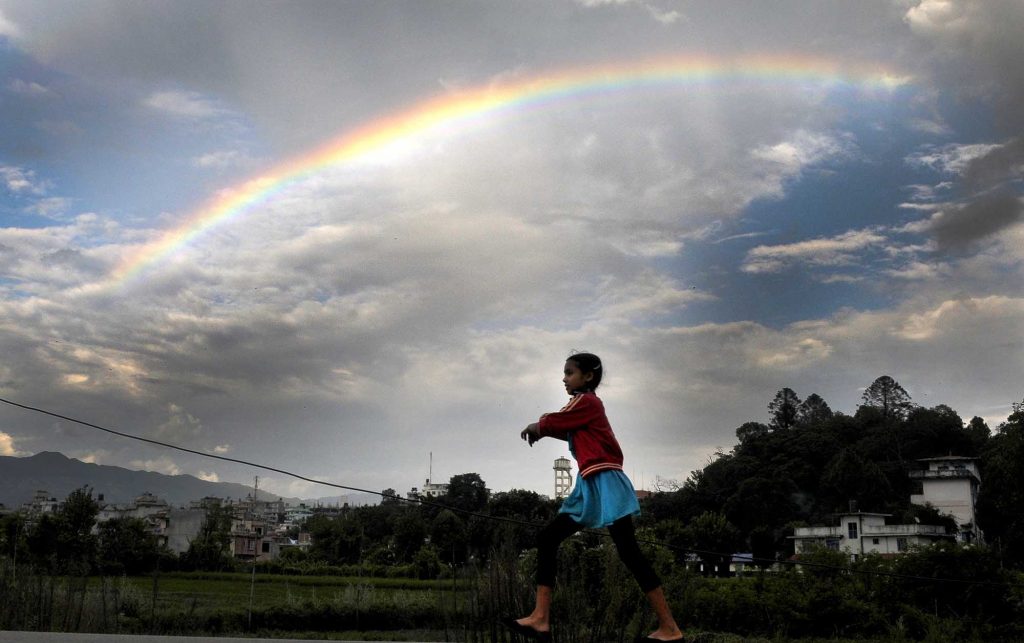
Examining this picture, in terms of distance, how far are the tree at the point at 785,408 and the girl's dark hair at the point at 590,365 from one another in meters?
148

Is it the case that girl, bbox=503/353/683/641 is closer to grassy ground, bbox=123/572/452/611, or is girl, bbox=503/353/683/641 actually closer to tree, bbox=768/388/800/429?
grassy ground, bbox=123/572/452/611

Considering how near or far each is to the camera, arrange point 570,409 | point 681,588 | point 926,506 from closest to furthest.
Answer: point 570,409 < point 681,588 < point 926,506

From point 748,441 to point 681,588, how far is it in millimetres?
99846

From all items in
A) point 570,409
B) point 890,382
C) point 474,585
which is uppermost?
point 890,382

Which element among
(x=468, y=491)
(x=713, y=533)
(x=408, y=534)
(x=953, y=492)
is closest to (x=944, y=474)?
(x=953, y=492)

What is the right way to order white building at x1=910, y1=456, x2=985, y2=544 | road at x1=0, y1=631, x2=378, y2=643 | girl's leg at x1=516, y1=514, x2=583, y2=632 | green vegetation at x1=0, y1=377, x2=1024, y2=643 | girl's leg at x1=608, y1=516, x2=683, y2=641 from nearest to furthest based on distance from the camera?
road at x1=0, y1=631, x2=378, y2=643 < girl's leg at x1=608, y1=516, x2=683, y2=641 < girl's leg at x1=516, y1=514, x2=583, y2=632 < green vegetation at x1=0, y1=377, x2=1024, y2=643 < white building at x1=910, y1=456, x2=985, y2=544

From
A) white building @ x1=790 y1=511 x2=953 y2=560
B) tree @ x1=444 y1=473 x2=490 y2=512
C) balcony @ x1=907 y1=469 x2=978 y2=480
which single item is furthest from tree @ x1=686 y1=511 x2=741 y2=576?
balcony @ x1=907 y1=469 x2=978 y2=480

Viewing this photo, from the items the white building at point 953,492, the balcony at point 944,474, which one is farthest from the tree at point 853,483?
the balcony at point 944,474

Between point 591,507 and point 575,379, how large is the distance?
2.92 ft

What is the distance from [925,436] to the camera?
113438 mm

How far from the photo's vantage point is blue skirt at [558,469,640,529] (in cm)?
524

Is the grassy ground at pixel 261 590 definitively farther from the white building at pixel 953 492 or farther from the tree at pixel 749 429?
the tree at pixel 749 429

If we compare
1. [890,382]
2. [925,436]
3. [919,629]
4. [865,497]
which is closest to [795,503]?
[865,497]

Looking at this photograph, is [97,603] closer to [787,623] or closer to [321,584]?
[787,623]
